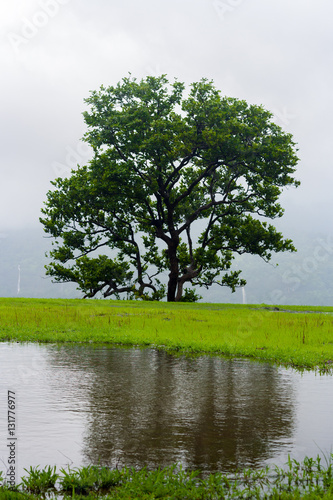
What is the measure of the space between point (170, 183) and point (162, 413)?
3713 cm

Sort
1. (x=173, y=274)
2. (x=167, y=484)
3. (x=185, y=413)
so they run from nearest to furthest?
(x=167, y=484)
(x=185, y=413)
(x=173, y=274)

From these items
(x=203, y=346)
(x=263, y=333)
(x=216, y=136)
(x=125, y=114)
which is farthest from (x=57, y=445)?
(x=125, y=114)

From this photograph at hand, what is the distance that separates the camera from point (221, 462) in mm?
4734

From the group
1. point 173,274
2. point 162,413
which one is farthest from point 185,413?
point 173,274

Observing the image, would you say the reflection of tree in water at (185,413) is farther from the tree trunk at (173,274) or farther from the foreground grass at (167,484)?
the tree trunk at (173,274)

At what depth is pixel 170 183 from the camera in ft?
141

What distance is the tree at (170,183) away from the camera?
38.3 m

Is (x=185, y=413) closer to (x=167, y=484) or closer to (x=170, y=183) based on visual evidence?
(x=167, y=484)

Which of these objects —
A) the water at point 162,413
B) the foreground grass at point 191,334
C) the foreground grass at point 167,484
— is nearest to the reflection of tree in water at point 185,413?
the water at point 162,413

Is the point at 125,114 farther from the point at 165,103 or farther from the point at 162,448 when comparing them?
the point at 162,448

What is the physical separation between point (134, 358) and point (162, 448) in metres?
6.27

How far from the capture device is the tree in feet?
126

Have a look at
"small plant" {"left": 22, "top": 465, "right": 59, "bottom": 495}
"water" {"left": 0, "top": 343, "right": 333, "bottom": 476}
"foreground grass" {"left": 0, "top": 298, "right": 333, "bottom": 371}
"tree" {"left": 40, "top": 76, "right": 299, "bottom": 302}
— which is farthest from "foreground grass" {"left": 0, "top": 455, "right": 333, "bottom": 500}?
"tree" {"left": 40, "top": 76, "right": 299, "bottom": 302}

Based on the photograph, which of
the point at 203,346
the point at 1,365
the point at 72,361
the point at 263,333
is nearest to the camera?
the point at 1,365
